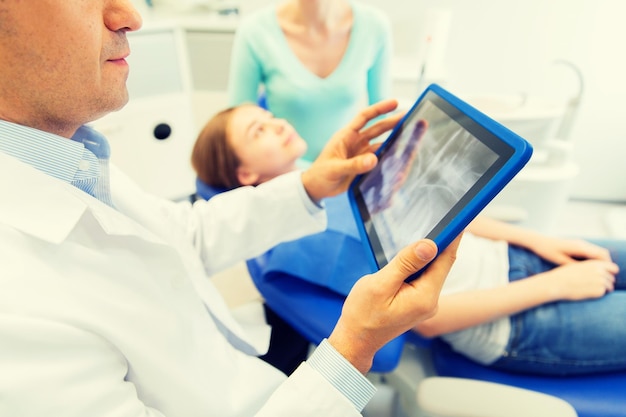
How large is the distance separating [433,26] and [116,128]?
1.44m

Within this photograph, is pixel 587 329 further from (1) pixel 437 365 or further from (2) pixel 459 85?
(2) pixel 459 85

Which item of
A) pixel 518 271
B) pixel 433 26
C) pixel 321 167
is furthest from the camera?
pixel 433 26

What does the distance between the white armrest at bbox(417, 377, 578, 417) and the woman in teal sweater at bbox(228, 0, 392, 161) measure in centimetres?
86

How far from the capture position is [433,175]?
1.78 feet

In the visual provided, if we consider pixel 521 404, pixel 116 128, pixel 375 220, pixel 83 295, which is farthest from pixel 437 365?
pixel 116 128

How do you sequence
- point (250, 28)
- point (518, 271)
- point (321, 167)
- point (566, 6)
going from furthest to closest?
1. point (566, 6)
2. point (250, 28)
3. point (518, 271)
4. point (321, 167)

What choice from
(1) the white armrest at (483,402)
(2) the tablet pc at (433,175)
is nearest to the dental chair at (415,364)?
(1) the white armrest at (483,402)

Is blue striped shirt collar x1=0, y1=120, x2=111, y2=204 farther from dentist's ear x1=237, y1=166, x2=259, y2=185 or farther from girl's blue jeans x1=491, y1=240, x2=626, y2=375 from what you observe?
girl's blue jeans x1=491, y1=240, x2=626, y2=375

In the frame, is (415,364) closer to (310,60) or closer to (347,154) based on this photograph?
(347,154)

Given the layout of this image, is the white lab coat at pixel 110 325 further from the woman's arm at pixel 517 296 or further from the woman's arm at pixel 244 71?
the woman's arm at pixel 244 71

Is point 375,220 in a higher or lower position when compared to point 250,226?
higher

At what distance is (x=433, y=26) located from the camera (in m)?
1.54

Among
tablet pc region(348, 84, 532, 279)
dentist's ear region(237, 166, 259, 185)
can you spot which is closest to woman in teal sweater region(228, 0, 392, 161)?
dentist's ear region(237, 166, 259, 185)

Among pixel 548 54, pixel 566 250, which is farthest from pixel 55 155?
pixel 548 54
